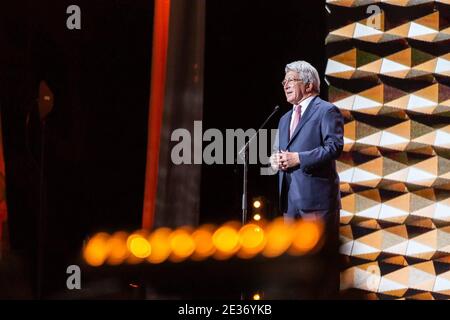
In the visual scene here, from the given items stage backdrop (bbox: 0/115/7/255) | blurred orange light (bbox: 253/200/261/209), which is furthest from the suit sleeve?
stage backdrop (bbox: 0/115/7/255)

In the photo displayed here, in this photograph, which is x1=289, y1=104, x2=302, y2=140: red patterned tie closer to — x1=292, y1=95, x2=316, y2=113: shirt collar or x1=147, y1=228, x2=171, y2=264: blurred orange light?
x1=292, y1=95, x2=316, y2=113: shirt collar

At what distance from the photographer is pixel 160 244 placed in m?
3.56

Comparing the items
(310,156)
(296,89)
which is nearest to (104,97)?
(296,89)

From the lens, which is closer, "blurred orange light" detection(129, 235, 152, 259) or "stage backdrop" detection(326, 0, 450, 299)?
"blurred orange light" detection(129, 235, 152, 259)

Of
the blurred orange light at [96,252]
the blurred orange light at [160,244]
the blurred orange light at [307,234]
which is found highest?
the blurred orange light at [307,234]

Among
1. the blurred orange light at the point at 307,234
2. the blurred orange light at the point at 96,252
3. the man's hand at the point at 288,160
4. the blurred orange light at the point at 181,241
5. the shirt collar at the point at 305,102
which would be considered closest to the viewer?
the blurred orange light at the point at 307,234

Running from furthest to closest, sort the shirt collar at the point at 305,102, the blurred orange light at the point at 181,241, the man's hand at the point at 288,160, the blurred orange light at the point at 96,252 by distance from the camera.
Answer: the blurred orange light at the point at 96,252 < the blurred orange light at the point at 181,241 < the shirt collar at the point at 305,102 < the man's hand at the point at 288,160

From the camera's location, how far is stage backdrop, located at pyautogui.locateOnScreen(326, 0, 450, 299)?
3947mm

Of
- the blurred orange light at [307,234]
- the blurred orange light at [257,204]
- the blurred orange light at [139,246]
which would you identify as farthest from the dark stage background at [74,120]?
the blurred orange light at [307,234]

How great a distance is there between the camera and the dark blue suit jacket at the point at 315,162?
123 inches

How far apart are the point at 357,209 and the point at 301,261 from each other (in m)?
1.73

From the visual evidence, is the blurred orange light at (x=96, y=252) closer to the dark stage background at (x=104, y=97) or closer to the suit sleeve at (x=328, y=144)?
the dark stage background at (x=104, y=97)

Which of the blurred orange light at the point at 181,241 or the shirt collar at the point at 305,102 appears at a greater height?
the shirt collar at the point at 305,102

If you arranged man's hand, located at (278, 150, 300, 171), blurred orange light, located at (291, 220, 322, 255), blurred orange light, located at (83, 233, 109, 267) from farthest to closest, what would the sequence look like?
blurred orange light, located at (83, 233, 109, 267) < man's hand, located at (278, 150, 300, 171) < blurred orange light, located at (291, 220, 322, 255)
